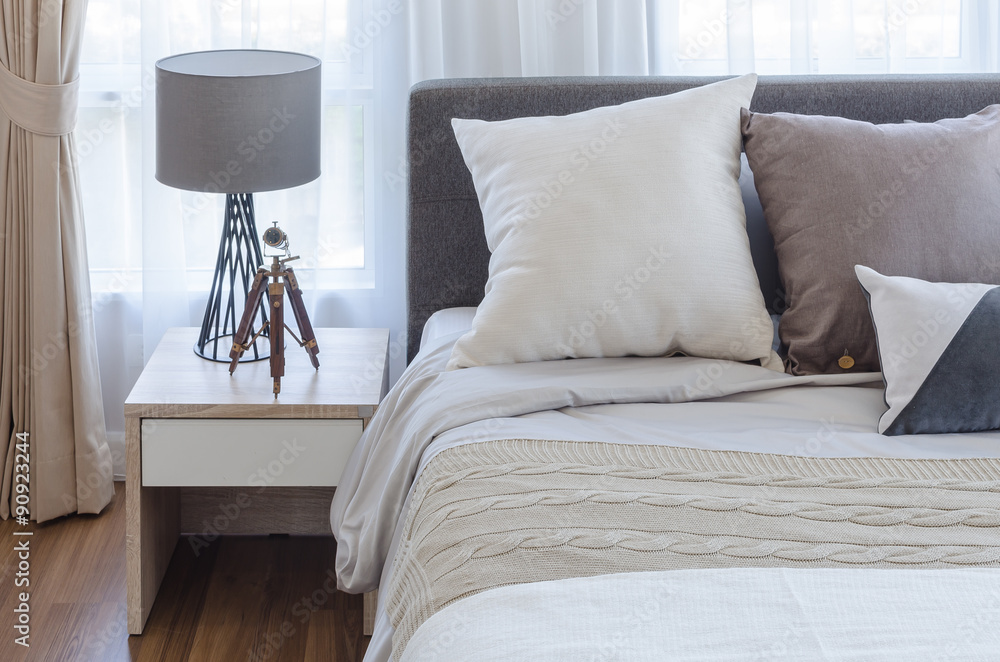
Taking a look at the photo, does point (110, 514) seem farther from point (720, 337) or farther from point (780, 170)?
point (780, 170)

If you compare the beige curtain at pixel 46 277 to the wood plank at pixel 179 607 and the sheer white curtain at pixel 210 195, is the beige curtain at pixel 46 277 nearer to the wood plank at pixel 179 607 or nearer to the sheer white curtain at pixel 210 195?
the sheer white curtain at pixel 210 195

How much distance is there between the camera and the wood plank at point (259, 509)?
2.12 meters

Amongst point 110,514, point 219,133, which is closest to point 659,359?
point 219,133

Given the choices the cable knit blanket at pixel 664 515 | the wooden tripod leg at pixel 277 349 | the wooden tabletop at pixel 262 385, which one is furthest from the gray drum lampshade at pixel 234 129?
the cable knit blanket at pixel 664 515

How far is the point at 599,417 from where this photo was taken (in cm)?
138

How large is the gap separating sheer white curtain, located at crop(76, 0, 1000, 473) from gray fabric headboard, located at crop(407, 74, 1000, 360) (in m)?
0.26

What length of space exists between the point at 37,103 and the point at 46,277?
38 centimetres

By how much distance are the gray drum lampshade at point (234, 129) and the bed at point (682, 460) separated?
323mm

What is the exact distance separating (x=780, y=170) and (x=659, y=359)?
41cm

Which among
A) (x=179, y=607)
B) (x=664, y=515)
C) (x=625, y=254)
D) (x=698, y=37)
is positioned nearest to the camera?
(x=664, y=515)

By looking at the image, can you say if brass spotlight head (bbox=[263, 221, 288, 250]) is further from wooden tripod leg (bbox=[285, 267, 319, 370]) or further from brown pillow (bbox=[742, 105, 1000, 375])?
brown pillow (bbox=[742, 105, 1000, 375])

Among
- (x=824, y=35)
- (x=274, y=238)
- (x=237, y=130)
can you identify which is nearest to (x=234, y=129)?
(x=237, y=130)

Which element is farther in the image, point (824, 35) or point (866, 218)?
point (824, 35)

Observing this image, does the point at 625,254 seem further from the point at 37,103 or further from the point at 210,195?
the point at 37,103
